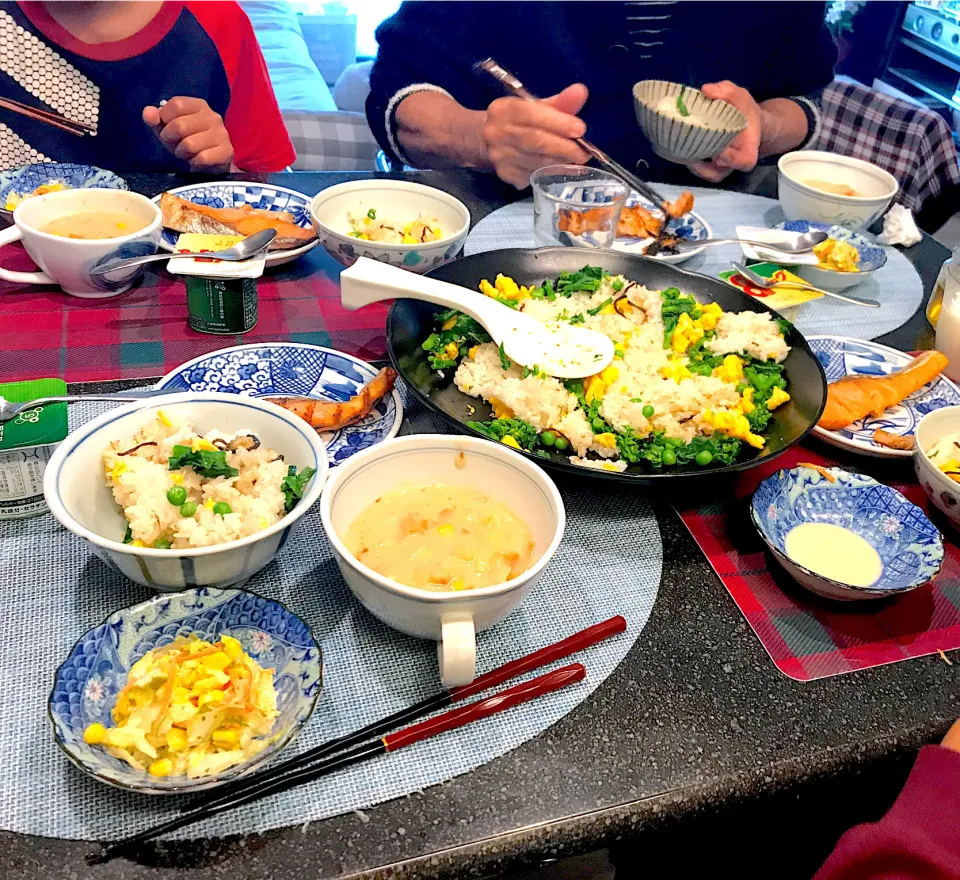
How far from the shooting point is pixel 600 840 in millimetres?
916

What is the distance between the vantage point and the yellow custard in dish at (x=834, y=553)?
121 centimetres

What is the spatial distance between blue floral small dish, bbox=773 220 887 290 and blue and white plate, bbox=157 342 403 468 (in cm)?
133

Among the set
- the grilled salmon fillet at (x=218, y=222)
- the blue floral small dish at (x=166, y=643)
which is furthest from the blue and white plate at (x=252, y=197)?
the blue floral small dish at (x=166, y=643)

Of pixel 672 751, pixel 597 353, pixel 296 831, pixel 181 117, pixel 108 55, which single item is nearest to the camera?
pixel 296 831

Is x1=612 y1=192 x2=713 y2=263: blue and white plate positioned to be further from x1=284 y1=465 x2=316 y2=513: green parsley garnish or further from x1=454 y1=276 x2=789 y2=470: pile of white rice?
x1=284 y1=465 x2=316 y2=513: green parsley garnish

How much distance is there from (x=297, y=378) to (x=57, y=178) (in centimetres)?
110

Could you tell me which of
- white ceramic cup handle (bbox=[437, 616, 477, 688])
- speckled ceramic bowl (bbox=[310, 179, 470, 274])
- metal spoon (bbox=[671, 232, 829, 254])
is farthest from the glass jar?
white ceramic cup handle (bbox=[437, 616, 477, 688])

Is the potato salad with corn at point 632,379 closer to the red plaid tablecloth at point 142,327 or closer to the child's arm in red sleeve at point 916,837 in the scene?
the red plaid tablecloth at point 142,327

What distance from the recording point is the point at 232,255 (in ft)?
5.73

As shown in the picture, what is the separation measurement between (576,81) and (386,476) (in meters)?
2.48

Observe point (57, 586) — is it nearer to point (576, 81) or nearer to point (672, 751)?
point (672, 751)

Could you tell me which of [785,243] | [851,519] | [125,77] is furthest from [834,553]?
[125,77]

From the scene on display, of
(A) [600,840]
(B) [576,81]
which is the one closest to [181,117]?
(B) [576,81]

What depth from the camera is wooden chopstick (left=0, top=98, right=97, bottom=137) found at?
2.41 meters
